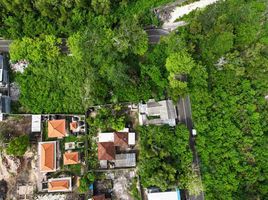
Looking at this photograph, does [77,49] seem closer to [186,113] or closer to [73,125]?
[73,125]

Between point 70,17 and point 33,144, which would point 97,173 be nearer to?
point 33,144

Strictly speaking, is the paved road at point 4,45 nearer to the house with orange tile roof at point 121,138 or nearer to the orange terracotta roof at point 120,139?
the house with orange tile roof at point 121,138

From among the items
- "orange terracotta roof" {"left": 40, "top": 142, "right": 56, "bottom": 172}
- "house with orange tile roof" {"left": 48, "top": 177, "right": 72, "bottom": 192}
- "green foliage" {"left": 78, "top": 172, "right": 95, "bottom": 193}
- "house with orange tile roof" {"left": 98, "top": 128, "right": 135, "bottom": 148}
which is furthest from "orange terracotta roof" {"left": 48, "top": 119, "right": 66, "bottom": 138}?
"green foliage" {"left": 78, "top": 172, "right": 95, "bottom": 193}

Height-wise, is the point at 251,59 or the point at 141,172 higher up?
the point at 251,59

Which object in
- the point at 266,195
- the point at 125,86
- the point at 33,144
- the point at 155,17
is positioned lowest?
the point at 266,195

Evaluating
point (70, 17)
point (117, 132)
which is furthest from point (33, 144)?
point (70, 17)

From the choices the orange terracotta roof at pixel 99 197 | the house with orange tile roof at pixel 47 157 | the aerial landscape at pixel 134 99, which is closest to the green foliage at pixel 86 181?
the aerial landscape at pixel 134 99
